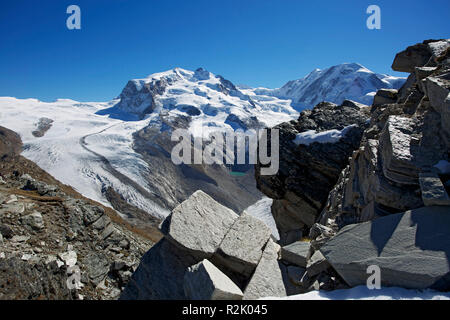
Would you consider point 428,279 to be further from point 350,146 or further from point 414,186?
point 350,146

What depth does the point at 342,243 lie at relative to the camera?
7254 millimetres

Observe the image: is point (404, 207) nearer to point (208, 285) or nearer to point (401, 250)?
point (401, 250)

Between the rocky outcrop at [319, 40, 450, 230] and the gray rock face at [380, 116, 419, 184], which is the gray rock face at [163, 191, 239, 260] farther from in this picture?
the gray rock face at [380, 116, 419, 184]

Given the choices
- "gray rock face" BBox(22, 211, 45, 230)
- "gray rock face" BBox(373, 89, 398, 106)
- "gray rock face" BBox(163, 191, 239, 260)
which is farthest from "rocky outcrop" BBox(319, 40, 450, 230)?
"gray rock face" BBox(22, 211, 45, 230)

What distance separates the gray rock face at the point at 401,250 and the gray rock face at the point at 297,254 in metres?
1.80

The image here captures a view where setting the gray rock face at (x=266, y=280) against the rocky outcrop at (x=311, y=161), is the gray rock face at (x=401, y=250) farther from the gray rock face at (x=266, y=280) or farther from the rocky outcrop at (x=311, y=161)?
the rocky outcrop at (x=311, y=161)

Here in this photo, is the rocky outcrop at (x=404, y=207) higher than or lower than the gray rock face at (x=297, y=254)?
higher

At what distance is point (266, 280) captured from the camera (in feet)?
29.0

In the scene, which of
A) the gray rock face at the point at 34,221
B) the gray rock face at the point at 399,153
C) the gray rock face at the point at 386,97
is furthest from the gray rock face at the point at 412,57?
the gray rock face at the point at 34,221

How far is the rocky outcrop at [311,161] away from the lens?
19.6 meters

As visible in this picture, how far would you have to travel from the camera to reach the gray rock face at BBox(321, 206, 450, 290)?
576cm

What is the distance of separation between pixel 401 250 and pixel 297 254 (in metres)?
3.50

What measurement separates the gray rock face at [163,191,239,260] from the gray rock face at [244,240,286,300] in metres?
1.69
